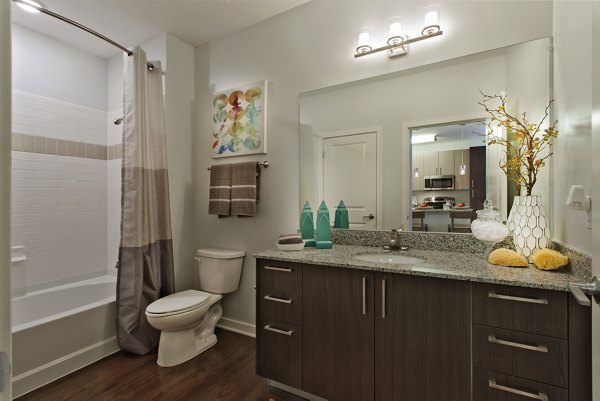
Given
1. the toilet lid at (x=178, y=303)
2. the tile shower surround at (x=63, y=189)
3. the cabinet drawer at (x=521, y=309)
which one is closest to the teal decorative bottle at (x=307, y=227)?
the toilet lid at (x=178, y=303)

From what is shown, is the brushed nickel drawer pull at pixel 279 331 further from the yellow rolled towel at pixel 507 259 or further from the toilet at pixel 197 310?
the yellow rolled towel at pixel 507 259

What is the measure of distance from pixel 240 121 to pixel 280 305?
1.58 metres

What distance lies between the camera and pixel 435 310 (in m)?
1.29

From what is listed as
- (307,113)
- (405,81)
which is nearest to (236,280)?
(307,113)

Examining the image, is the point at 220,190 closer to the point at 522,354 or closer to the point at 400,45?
the point at 400,45

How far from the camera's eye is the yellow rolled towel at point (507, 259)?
1.34 m

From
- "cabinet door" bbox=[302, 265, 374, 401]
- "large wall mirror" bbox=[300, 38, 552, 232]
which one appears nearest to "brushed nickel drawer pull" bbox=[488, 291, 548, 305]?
"cabinet door" bbox=[302, 265, 374, 401]

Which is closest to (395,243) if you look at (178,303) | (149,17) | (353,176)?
(353,176)

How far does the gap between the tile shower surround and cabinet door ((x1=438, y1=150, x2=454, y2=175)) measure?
115 inches

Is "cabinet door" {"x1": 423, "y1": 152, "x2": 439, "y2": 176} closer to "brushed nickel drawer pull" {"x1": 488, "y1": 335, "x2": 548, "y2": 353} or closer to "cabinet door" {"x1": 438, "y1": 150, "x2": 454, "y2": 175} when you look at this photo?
"cabinet door" {"x1": 438, "y1": 150, "x2": 454, "y2": 175}

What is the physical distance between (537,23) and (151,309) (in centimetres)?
285

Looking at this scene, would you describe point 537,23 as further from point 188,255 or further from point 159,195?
point 188,255

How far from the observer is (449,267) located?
4.49 feet

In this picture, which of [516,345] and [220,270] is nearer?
[516,345]
